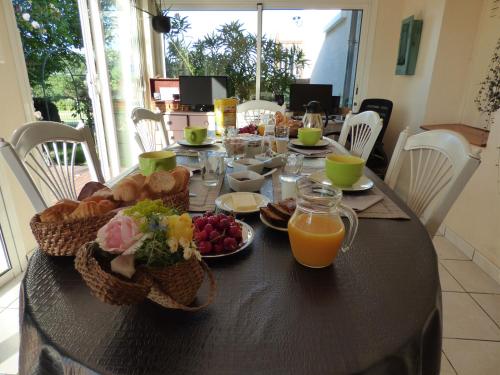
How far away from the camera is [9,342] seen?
55.9 inches

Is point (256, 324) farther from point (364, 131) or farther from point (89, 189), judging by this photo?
point (364, 131)

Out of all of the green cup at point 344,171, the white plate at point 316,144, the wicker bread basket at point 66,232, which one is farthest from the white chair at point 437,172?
the wicker bread basket at point 66,232

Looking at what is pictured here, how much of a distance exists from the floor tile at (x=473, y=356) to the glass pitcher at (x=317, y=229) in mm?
1155

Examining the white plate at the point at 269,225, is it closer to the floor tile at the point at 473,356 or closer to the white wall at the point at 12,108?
the floor tile at the point at 473,356

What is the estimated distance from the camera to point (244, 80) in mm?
3977

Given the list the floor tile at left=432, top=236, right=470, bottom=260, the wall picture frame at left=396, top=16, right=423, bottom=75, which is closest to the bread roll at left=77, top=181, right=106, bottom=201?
the floor tile at left=432, top=236, right=470, bottom=260

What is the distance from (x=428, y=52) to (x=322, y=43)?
1380mm

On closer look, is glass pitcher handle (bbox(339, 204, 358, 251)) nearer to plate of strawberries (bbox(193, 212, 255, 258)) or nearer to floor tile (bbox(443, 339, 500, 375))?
plate of strawberries (bbox(193, 212, 255, 258))

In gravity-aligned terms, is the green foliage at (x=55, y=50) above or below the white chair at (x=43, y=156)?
above

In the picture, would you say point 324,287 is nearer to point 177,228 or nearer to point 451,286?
point 177,228

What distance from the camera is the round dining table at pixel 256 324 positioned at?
446 mm

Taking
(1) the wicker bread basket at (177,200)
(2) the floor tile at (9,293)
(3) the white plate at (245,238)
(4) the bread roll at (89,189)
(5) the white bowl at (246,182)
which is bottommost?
(2) the floor tile at (9,293)

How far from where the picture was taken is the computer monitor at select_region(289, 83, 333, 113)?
11.8 feet

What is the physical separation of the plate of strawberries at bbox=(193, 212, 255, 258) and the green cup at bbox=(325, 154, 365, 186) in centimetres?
49
